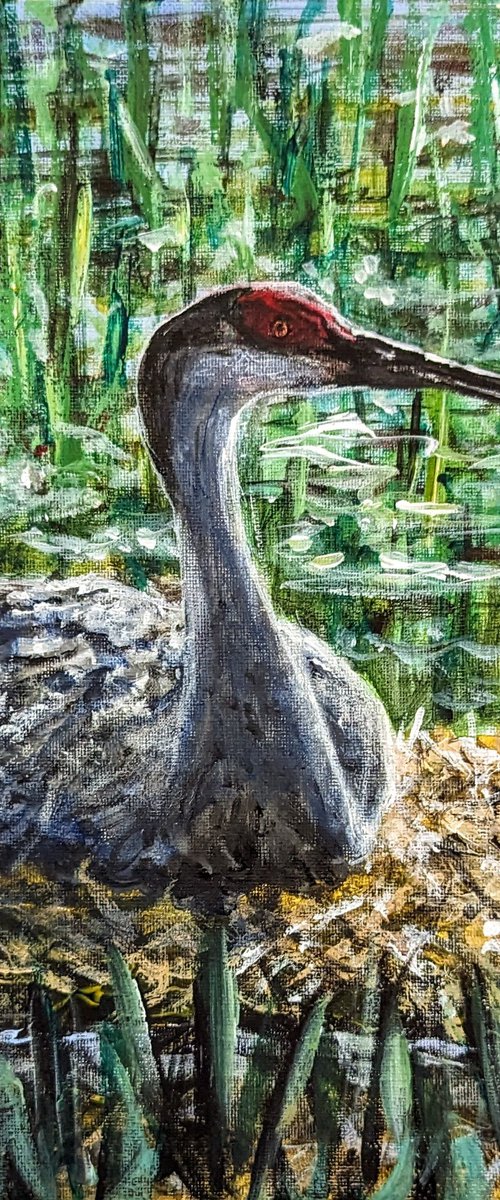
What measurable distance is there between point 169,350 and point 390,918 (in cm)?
65

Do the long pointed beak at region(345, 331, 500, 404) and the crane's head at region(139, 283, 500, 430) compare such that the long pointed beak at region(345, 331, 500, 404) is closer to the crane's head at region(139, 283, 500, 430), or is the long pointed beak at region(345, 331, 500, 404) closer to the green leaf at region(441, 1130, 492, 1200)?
the crane's head at region(139, 283, 500, 430)

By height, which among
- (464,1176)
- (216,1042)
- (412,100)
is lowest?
(464,1176)

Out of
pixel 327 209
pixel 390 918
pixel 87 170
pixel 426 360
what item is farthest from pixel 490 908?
pixel 87 170

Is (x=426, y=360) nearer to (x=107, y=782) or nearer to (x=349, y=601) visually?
(x=349, y=601)

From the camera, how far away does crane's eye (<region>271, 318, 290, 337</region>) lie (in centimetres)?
85

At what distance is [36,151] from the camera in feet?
2.78

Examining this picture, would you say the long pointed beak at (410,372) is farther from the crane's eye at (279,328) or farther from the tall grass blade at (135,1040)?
the tall grass blade at (135,1040)

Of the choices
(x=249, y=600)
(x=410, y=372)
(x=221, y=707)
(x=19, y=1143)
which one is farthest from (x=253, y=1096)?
(x=410, y=372)

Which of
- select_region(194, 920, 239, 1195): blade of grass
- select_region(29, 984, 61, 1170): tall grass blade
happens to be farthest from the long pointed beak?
select_region(29, 984, 61, 1170): tall grass blade

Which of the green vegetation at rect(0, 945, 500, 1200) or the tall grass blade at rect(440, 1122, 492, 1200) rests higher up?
the green vegetation at rect(0, 945, 500, 1200)

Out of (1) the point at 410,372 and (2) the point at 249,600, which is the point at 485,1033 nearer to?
(2) the point at 249,600

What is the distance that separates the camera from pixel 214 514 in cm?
86

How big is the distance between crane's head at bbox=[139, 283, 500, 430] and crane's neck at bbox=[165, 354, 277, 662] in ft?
0.04

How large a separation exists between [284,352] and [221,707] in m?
0.39
